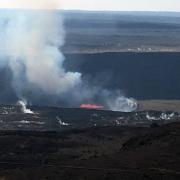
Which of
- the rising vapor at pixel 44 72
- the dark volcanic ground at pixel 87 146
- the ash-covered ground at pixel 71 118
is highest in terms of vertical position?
the rising vapor at pixel 44 72

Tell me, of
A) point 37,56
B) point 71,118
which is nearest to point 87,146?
point 71,118

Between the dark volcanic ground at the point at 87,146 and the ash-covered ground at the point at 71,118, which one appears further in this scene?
the ash-covered ground at the point at 71,118

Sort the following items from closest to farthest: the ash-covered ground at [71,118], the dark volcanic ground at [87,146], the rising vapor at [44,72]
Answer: the dark volcanic ground at [87,146] → the ash-covered ground at [71,118] → the rising vapor at [44,72]

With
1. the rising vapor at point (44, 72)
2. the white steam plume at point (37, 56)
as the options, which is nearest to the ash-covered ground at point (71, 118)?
the rising vapor at point (44, 72)

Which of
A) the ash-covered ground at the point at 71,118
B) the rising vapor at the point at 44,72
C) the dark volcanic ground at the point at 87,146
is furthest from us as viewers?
the rising vapor at the point at 44,72

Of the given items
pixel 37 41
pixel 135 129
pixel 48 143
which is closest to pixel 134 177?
pixel 48 143

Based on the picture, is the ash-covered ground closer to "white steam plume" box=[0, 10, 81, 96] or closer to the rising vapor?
the rising vapor

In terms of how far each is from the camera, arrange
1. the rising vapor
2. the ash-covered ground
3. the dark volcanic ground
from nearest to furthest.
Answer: the dark volcanic ground → the ash-covered ground → the rising vapor

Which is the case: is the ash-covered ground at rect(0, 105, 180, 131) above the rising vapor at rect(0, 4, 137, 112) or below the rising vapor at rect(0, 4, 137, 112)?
below

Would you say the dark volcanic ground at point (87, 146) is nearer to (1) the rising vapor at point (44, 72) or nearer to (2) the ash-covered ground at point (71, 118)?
(2) the ash-covered ground at point (71, 118)

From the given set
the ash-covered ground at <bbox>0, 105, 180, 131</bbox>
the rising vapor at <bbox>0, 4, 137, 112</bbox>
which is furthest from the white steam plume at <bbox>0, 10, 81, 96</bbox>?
the ash-covered ground at <bbox>0, 105, 180, 131</bbox>
